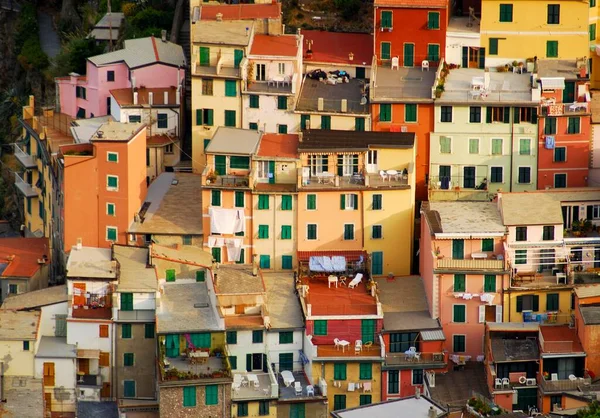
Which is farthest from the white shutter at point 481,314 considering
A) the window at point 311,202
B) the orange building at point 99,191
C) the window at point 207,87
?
the window at point 207,87

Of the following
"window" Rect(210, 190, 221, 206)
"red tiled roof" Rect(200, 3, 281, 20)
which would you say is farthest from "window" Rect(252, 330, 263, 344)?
"red tiled roof" Rect(200, 3, 281, 20)

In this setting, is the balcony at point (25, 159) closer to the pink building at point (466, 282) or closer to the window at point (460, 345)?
the pink building at point (466, 282)

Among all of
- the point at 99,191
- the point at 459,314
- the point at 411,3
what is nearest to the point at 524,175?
the point at 459,314

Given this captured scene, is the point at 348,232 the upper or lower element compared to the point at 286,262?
upper

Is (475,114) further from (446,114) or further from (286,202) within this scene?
(286,202)

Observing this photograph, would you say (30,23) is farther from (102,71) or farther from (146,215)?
(146,215)
